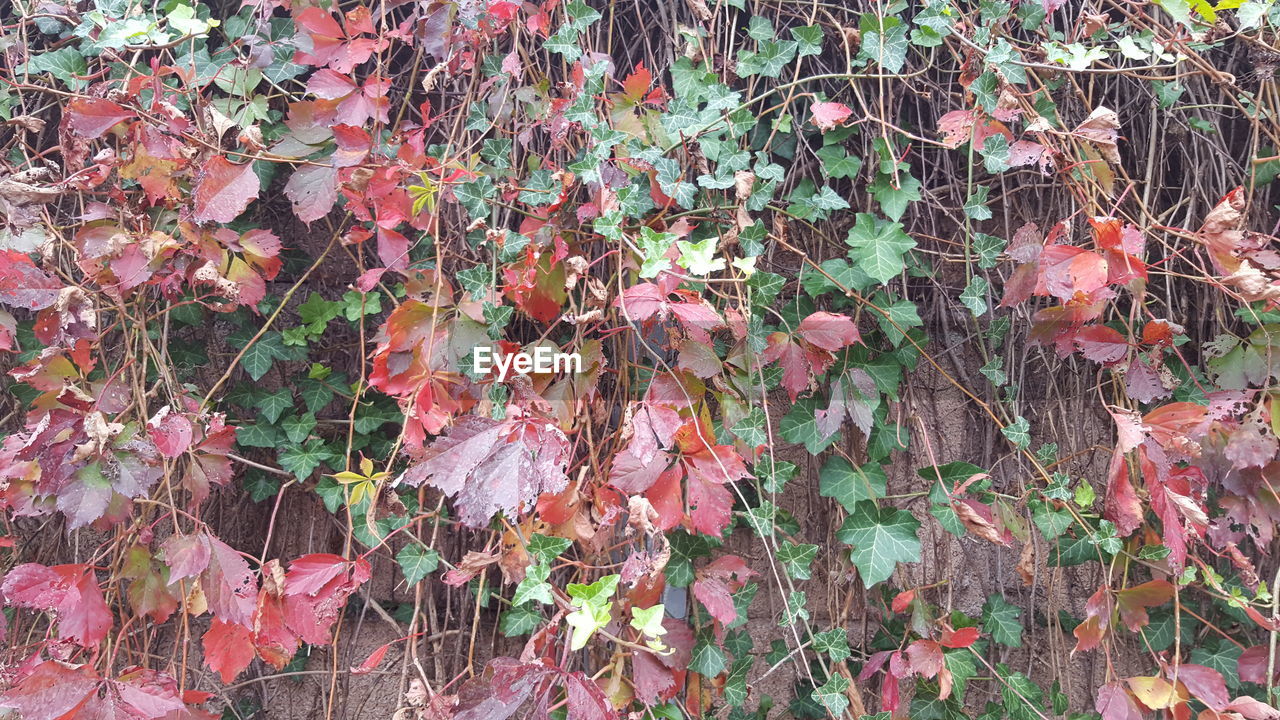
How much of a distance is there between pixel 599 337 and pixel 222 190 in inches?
24.0

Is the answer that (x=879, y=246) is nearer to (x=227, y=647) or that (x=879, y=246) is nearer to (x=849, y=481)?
(x=849, y=481)

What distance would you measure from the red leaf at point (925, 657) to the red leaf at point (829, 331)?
1.64 feet

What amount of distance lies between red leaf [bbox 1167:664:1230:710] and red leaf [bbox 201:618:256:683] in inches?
55.6

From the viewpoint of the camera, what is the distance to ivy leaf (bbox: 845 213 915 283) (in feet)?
4.28

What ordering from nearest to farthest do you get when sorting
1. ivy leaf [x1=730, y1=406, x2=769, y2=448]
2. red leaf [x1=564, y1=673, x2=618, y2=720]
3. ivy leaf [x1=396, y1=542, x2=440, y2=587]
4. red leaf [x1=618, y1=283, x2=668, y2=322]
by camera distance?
red leaf [x1=564, y1=673, x2=618, y2=720]
red leaf [x1=618, y1=283, x2=668, y2=322]
ivy leaf [x1=730, y1=406, x2=769, y2=448]
ivy leaf [x1=396, y1=542, x2=440, y2=587]

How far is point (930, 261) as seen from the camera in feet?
5.10

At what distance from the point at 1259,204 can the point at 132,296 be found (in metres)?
2.09

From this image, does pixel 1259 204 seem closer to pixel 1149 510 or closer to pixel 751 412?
pixel 1149 510

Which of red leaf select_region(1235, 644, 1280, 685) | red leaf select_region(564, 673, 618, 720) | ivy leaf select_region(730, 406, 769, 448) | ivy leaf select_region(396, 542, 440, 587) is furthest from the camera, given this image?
red leaf select_region(1235, 644, 1280, 685)

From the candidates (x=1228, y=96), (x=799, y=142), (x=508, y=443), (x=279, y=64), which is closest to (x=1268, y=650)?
(x=1228, y=96)

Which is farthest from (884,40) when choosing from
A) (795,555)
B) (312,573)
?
(312,573)

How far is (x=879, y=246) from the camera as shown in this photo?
4.35 feet

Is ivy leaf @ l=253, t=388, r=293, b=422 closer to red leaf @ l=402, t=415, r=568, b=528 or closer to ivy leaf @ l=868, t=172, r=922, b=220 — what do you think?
red leaf @ l=402, t=415, r=568, b=528

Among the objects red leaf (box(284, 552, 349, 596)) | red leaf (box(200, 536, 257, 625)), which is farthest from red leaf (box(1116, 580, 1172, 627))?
red leaf (box(200, 536, 257, 625))
